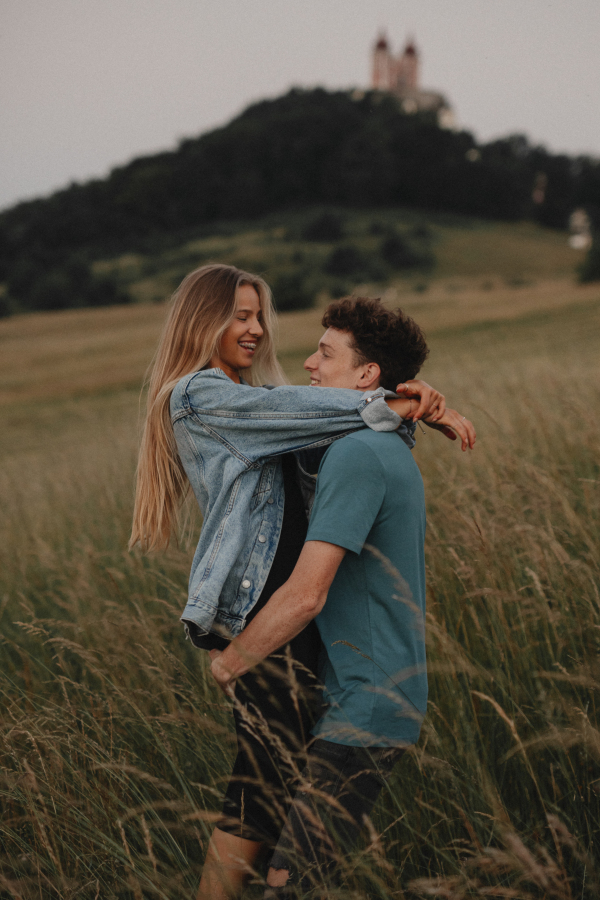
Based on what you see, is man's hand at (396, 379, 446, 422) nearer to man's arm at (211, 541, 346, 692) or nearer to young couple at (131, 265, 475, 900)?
young couple at (131, 265, 475, 900)

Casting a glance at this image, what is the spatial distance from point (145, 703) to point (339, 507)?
172 cm

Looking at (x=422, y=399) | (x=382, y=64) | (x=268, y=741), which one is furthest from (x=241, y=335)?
(x=382, y=64)

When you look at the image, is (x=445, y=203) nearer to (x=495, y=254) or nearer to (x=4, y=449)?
(x=495, y=254)

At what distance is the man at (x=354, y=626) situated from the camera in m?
1.68

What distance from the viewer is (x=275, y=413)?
75.8 inches

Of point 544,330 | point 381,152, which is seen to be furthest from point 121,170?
point 544,330

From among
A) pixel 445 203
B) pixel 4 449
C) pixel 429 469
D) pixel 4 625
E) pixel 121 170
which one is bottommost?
pixel 4 449

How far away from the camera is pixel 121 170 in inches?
2628

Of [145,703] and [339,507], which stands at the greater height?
[339,507]

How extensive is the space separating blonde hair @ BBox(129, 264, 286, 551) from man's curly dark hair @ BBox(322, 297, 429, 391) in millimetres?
379

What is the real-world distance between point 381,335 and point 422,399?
0.75ft

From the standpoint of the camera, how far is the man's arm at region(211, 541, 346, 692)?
168 centimetres

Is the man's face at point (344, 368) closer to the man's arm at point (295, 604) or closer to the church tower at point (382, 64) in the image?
the man's arm at point (295, 604)

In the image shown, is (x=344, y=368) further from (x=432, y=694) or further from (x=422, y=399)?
(x=432, y=694)
